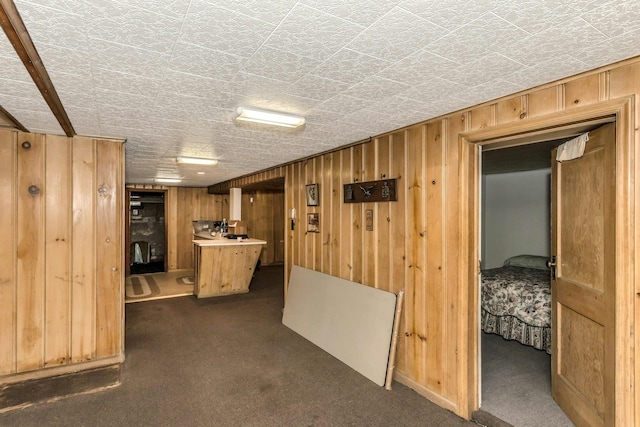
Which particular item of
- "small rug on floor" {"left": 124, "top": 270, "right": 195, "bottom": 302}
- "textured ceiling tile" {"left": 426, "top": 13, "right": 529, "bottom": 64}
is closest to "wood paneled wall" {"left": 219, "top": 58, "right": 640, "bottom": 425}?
"textured ceiling tile" {"left": 426, "top": 13, "right": 529, "bottom": 64}

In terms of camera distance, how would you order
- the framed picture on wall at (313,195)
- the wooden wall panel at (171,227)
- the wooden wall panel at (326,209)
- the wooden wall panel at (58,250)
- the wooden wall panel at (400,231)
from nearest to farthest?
the wooden wall panel at (400,231) < the wooden wall panel at (58,250) < the wooden wall panel at (326,209) < the framed picture on wall at (313,195) < the wooden wall panel at (171,227)

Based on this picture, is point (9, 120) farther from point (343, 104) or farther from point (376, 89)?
point (376, 89)

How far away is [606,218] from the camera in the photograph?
1.90 m

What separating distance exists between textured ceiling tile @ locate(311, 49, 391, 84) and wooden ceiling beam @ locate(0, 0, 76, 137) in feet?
3.95

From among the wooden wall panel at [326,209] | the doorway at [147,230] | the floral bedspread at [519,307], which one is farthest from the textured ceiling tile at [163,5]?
the doorway at [147,230]

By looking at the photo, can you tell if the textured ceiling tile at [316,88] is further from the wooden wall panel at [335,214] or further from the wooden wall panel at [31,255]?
the wooden wall panel at [31,255]

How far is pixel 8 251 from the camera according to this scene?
297cm

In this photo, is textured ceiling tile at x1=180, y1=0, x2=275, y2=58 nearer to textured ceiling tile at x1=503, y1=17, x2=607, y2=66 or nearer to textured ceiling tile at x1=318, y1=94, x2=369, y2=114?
textured ceiling tile at x1=318, y1=94, x2=369, y2=114

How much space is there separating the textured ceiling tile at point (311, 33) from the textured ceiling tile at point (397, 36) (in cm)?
7

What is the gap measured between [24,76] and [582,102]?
2.99 m

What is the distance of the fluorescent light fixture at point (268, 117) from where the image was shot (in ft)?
7.71

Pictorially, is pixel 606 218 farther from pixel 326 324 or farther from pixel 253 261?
pixel 253 261

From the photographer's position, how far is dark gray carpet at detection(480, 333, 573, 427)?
2332mm

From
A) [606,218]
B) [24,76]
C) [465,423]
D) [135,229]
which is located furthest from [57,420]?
[135,229]
